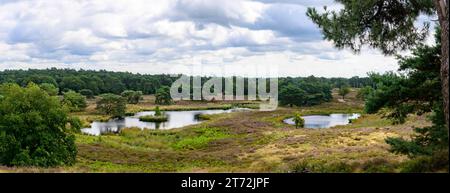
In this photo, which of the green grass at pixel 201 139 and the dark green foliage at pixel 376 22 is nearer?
the dark green foliage at pixel 376 22

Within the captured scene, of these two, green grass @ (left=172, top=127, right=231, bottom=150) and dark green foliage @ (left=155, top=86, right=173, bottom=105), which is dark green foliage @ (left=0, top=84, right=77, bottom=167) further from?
dark green foliage @ (left=155, top=86, right=173, bottom=105)

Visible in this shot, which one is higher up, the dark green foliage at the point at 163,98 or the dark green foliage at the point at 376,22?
the dark green foliage at the point at 376,22

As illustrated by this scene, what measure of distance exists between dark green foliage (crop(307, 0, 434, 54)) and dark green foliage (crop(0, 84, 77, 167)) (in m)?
22.8

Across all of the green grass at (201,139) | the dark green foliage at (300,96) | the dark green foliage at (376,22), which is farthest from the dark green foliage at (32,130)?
the dark green foliage at (300,96)

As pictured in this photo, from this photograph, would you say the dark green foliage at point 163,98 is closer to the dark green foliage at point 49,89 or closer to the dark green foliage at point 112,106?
the dark green foliage at point 112,106

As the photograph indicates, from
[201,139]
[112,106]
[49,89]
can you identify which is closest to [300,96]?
[112,106]

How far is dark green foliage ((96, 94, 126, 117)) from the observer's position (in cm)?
10556

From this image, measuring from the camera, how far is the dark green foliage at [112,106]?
10556 cm

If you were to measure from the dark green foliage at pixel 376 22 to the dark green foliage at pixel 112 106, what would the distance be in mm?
91759

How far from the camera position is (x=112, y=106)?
106125mm

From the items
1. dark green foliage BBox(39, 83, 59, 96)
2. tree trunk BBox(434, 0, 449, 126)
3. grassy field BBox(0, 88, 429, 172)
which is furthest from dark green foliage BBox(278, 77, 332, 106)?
tree trunk BBox(434, 0, 449, 126)
